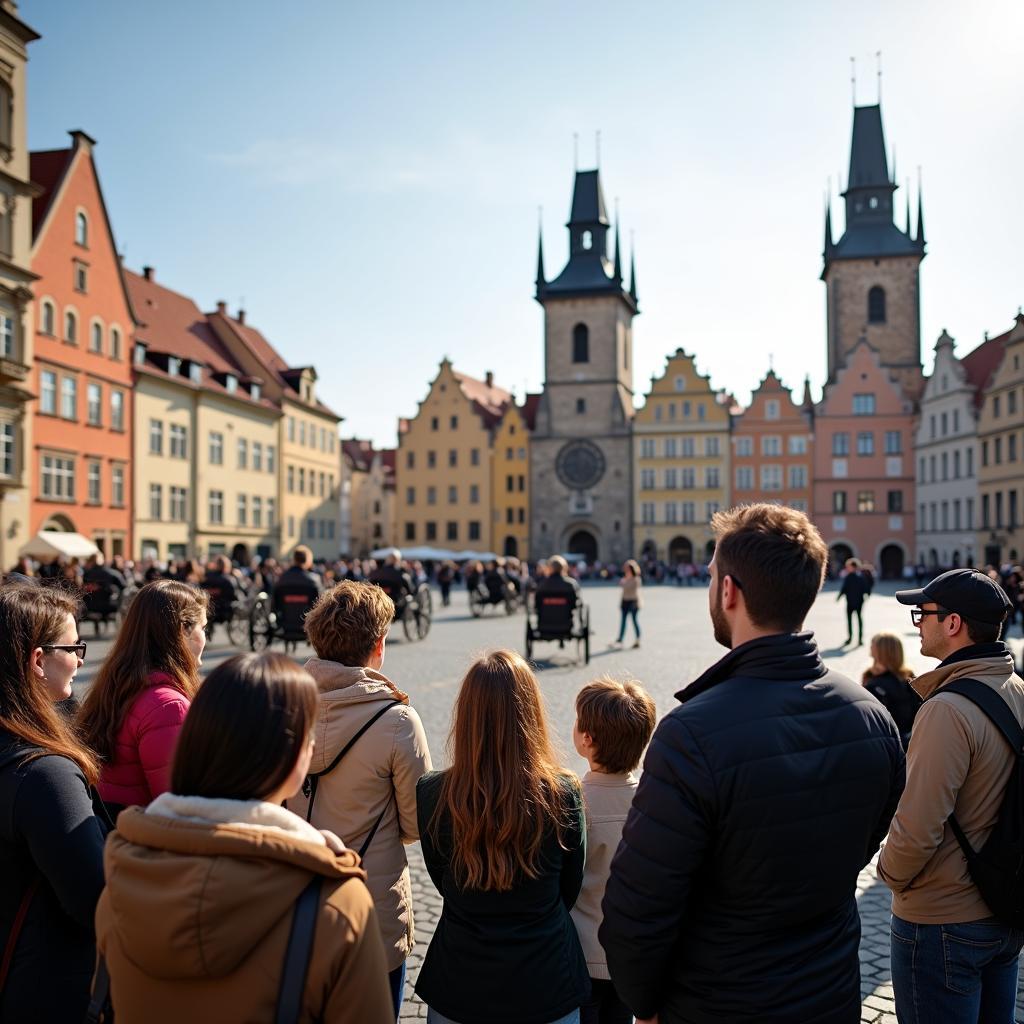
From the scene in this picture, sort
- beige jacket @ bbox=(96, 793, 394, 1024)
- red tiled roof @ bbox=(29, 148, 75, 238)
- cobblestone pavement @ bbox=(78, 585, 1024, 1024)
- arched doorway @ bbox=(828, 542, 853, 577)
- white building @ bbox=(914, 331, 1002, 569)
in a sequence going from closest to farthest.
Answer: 1. beige jacket @ bbox=(96, 793, 394, 1024)
2. cobblestone pavement @ bbox=(78, 585, 1024, 1024)
3. red tiled roof @ bbox=(29, 148, 75, 238)
4. white building @ bbox=(914, 331, 1002, 569)
5. arched doorway @ bbox=(828, 542, 853, 577)

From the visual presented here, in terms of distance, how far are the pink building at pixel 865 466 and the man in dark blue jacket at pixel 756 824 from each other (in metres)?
57.8

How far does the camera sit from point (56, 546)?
2847cm

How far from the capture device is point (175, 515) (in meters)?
41.2

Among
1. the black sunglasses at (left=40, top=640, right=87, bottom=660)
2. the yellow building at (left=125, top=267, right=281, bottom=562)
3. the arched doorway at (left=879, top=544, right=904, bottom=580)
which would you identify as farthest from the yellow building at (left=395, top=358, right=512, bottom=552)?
the black sunglasses at (left=40, top=640, right=87, bottom=660)

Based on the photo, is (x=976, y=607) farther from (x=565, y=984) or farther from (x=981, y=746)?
(x=565, y=984)

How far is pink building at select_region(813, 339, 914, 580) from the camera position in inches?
2280

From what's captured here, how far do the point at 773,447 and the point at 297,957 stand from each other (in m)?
60.1

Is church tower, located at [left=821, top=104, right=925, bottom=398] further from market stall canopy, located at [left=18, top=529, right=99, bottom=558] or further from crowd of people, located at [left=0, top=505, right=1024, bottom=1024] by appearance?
crowd of people, located at [left=0, top=505, right=1024, bottom=1024]

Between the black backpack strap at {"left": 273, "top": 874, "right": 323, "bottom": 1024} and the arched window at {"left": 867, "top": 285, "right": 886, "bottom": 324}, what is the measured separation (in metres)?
67.3

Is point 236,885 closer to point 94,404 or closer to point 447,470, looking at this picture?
point 94,404

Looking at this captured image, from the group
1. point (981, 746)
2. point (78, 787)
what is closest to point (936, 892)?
point (981, 746)

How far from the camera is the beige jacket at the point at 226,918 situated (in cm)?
162

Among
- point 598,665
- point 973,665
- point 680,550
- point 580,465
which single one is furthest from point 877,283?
point 973,665

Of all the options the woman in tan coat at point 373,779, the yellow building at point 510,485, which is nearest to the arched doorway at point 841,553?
the yellow building at point 510,485
